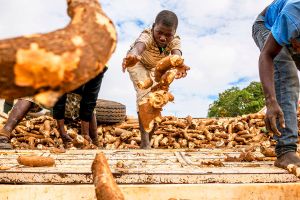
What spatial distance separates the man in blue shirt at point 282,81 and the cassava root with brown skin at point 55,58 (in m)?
1.53

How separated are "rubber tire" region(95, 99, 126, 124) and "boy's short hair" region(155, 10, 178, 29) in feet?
7.87

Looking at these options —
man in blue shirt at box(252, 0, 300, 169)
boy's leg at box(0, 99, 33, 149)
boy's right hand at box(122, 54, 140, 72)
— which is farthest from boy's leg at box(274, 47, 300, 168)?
boy's leg at box(0, 99, 33, 149)

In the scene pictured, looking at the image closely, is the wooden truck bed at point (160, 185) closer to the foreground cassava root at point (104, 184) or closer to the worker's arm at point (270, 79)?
the worker's arm at point (270, 79)

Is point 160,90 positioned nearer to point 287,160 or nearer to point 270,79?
point 270,79

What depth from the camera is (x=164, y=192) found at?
5.78 ft

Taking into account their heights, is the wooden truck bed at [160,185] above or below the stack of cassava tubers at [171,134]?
below

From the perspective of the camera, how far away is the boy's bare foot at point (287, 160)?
2129 millimetres

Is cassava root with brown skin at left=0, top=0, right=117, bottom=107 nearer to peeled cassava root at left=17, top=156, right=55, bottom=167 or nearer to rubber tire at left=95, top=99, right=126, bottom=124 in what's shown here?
peeled cassava root at left=17, top=156, right=55, bottom=167

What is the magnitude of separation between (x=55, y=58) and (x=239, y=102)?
15.1m

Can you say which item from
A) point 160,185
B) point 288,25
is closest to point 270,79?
point 288,25

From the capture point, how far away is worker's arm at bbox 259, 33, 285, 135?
7.09 feet

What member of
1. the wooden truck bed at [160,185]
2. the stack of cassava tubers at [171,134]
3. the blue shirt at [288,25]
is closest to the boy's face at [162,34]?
the stack of cassava tubers at [171,134]

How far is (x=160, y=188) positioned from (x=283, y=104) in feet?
3.31

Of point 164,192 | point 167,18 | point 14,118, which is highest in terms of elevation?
point 167,18
